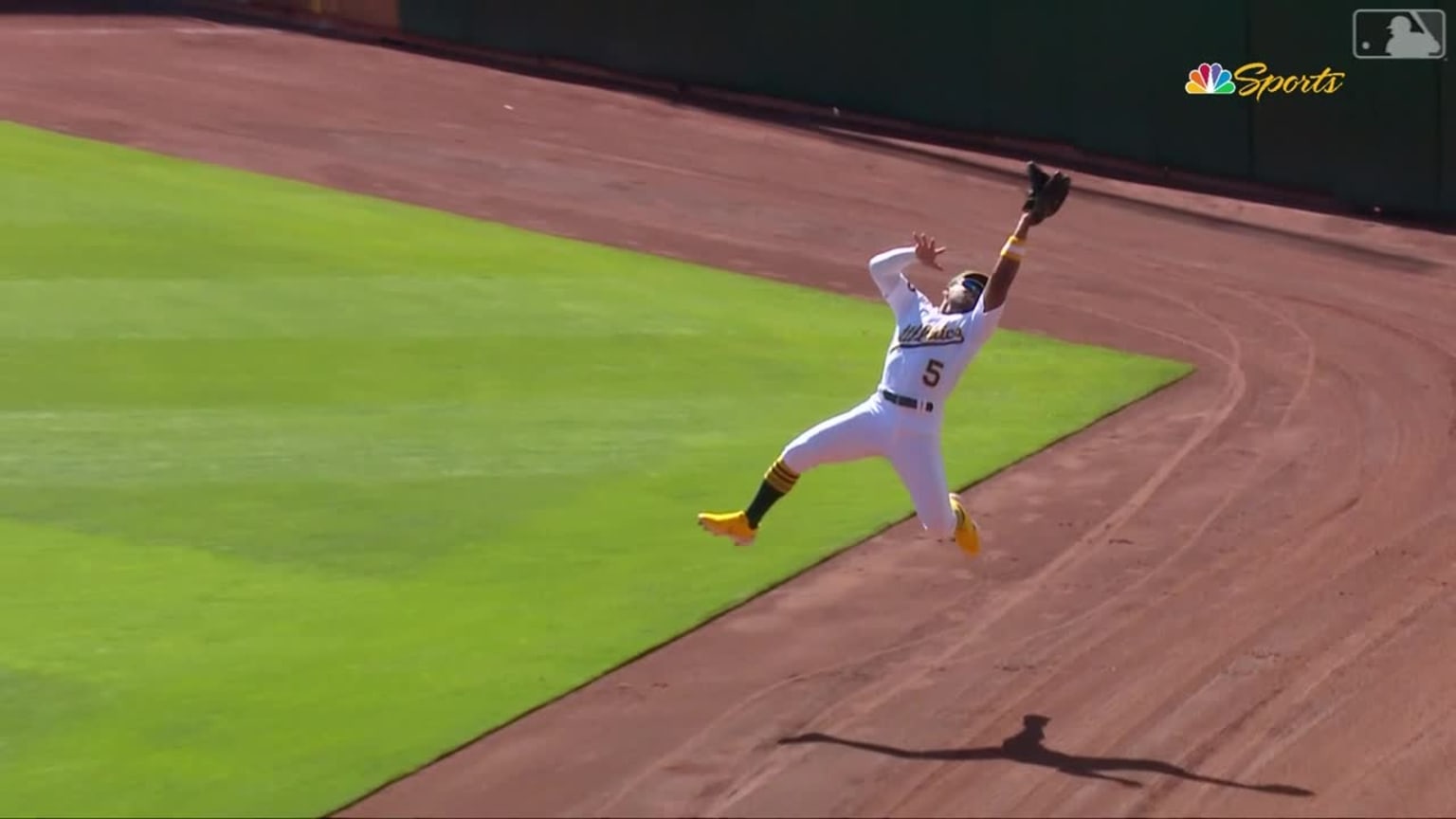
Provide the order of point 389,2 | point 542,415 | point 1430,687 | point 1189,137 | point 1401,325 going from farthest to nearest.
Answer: point 389,2 < point 1189,137 < point 1401,325 < point 542,415 < point 1430,687

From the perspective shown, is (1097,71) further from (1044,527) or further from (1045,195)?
(1045,195)

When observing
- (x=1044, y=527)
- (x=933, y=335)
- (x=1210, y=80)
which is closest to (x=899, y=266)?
(x=933, y=335)

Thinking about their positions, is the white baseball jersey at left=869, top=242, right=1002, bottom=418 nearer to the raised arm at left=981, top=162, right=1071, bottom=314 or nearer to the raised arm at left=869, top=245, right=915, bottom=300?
the raised arm at left=869, top=245, right=915, bottom=300

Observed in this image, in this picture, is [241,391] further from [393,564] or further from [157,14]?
[157,14]

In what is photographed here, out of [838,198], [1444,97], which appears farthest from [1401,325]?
[838,198]

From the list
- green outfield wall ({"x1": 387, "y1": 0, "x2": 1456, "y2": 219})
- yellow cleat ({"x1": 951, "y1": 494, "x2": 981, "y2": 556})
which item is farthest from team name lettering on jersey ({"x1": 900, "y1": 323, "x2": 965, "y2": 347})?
green outfield wall ({"x1": 387, "y1": 0, "x2": 1456, "y2": 219})

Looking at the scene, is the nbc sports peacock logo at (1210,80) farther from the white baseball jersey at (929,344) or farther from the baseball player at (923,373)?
the white baseball jersey at (929,344)
